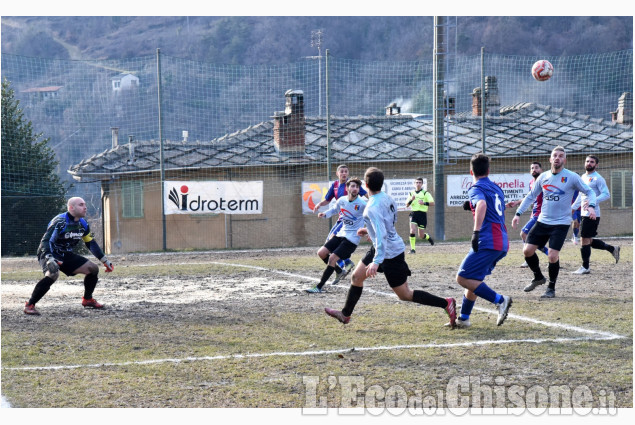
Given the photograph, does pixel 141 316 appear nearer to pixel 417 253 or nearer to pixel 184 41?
pixel 417 253

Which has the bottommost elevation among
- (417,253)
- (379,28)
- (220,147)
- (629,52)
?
(417,253)

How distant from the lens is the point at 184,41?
7531cm

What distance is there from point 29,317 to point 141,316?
57.2 inches

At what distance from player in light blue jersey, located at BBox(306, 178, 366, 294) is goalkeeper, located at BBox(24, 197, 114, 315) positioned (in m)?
3.08

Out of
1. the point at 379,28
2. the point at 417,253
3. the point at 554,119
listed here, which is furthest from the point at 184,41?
the point at 417,253

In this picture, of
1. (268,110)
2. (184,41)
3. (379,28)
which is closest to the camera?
(268,110)

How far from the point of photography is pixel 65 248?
387 inches

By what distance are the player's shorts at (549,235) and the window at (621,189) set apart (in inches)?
788

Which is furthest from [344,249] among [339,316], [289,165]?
[289,165]

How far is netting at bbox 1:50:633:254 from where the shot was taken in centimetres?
2478

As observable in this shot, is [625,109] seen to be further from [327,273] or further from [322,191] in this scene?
[327,273]

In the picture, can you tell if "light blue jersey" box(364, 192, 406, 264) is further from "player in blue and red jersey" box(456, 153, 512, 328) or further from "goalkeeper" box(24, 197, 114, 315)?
"goalkeeper" box(24, 197, 114, 315)

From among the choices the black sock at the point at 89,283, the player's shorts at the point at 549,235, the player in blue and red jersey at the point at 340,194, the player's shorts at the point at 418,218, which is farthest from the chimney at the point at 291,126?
the black sock at the point at 89,283

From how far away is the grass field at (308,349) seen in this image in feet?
18.2
